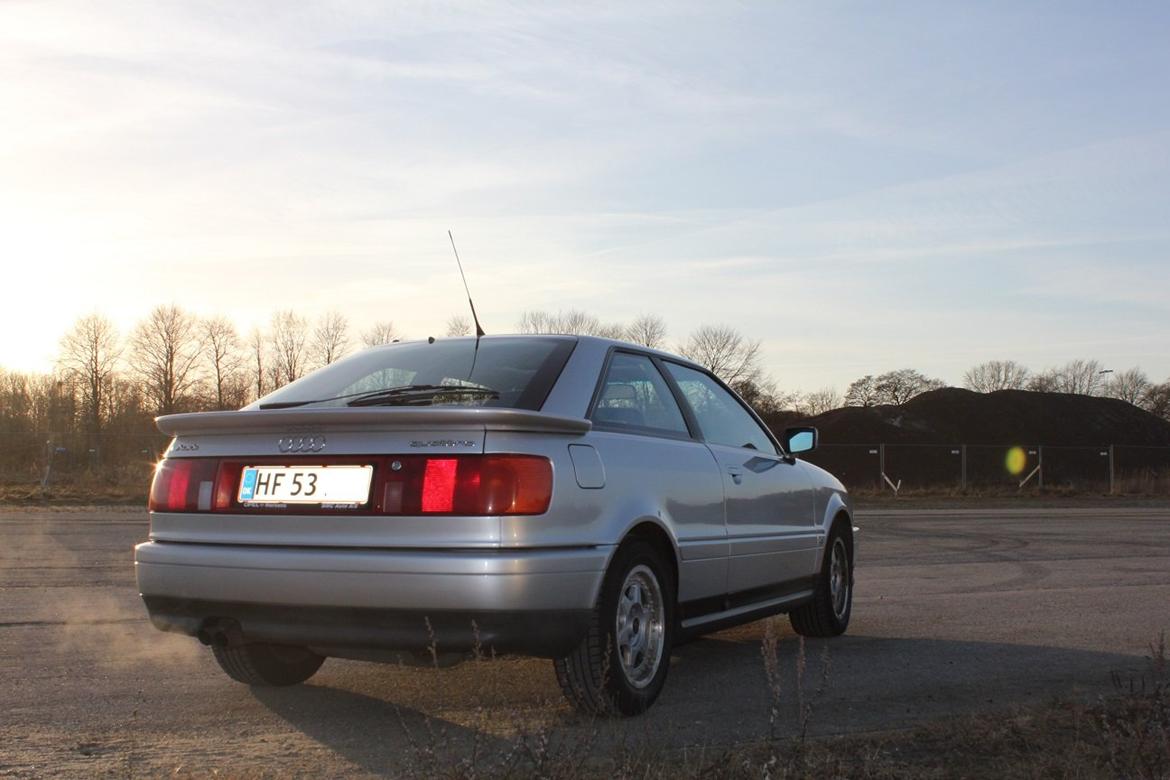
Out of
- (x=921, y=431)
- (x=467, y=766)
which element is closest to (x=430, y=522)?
(x=467, y=766)

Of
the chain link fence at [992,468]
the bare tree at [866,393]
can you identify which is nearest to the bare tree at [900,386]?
the bare tree at [866,393]

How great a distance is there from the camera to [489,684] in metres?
5.58

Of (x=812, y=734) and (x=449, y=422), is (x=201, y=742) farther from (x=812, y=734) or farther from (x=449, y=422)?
(x=812, y=734)

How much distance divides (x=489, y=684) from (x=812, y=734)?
5.66 feet

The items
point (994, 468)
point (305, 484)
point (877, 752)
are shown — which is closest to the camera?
point (877, 752)

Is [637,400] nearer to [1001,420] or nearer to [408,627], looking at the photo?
[408,627]

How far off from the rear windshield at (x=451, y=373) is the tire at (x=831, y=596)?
2667 mm

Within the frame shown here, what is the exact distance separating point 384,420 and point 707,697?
2043 millimetres

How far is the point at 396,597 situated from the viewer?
4254mm

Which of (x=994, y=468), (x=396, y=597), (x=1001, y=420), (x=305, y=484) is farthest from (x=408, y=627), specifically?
(x=1001, y=420)

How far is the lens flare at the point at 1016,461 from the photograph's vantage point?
148 ft

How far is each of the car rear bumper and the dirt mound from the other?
62.6 m

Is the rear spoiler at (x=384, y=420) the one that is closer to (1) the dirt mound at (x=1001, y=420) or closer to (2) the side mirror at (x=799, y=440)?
(2) the side mirror at (x=799, y=440)

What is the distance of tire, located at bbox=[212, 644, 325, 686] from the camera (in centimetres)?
534
